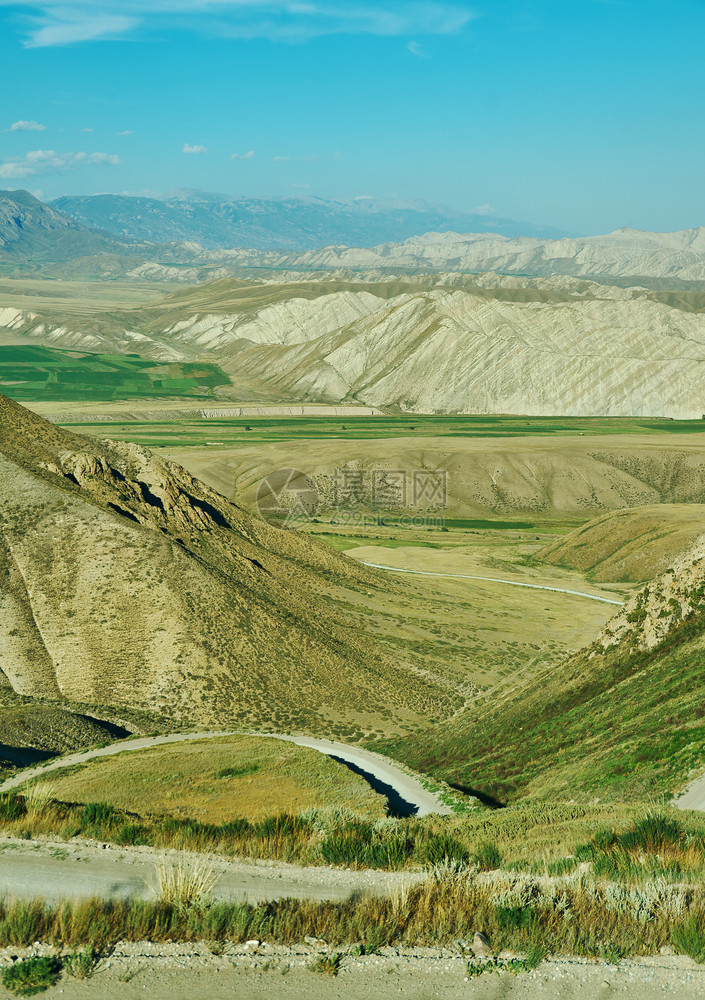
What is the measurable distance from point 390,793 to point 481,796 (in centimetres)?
340

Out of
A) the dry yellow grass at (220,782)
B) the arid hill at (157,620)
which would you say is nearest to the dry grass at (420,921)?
the dry yellow grass at (220,782)

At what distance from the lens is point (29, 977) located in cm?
1029

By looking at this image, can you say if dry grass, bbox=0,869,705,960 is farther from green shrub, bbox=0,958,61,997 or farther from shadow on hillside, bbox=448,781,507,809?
shadow on hillside, bbox=448,781,507,809

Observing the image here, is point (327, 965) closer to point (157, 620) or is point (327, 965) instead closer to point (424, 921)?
point (424, 921)

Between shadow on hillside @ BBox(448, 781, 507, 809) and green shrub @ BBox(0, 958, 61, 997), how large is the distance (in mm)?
19436

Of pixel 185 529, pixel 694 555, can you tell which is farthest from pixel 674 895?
pixel 185 529

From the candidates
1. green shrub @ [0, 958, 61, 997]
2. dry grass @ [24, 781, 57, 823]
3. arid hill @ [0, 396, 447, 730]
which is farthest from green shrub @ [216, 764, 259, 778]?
green shrub @ [0, 958, 61, 997]

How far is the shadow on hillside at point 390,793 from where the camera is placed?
28.0 m

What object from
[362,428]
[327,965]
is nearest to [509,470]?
[362,428]

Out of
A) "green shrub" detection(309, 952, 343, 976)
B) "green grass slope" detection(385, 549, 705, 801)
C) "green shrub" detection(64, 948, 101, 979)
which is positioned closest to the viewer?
"green shrub" detection(64, 948, 101, 979)

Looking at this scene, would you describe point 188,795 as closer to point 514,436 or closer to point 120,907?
point 120,907

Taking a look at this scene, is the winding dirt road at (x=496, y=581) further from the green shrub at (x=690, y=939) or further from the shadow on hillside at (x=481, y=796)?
the green shrub at (x=690, y=939)

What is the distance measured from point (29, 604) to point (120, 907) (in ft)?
127

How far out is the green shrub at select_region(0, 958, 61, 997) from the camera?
10.2m
